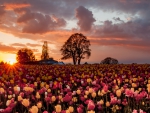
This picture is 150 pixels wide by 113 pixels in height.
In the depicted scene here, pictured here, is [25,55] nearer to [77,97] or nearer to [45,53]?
[45,53]

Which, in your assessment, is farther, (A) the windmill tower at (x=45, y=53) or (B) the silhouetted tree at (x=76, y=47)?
Answer: (A) the windmill tower at (x=45, y=53)

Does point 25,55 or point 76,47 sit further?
point 25,55

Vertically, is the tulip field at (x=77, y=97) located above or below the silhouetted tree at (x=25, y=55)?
below

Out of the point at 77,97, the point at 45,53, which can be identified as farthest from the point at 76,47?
the point at 77,97

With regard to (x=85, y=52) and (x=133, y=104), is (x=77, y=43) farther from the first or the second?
(x=133, y=104)

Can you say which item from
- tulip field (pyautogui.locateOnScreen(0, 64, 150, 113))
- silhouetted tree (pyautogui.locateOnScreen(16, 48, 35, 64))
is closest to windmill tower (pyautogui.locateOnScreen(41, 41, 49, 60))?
silhouetted tree (pyautogui.locateOnScreen(16, 48, 35, 64))

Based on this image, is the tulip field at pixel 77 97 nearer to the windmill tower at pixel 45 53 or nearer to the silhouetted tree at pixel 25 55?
the windmill tower at pixel 45 53

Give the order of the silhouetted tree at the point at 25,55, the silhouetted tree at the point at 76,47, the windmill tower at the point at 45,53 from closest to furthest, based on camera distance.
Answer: the silhouetted tree at the point at 76,47
the windmill tower at the point at 45,53
the silhouetted tree at the point at 25,55

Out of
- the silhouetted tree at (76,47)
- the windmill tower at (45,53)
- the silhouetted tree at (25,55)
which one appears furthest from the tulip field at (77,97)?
the silhouetted tree at (25,55)

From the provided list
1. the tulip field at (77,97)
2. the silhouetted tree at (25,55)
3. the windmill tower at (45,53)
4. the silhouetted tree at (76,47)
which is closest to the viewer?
the tulip field at (77,97)

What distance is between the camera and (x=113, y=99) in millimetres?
5844

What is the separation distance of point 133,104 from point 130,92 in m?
0.88

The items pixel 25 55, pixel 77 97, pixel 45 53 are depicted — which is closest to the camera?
pixel 77 97

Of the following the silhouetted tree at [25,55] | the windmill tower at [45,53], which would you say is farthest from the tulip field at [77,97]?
the silhouetted tree at [25,55]
